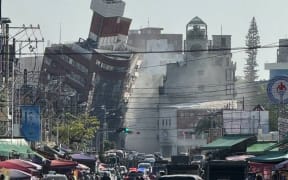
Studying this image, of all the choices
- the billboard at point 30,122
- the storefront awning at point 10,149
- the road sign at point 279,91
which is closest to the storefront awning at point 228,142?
the road sign at point 279,91

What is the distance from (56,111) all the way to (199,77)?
8639 centimetres

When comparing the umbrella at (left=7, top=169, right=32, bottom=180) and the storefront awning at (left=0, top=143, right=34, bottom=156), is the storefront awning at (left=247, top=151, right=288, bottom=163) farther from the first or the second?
the storefront awning at (left=0, top=143, right=34, bottom=156)

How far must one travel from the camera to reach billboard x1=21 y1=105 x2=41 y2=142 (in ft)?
225

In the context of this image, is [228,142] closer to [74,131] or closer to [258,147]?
[258,147]

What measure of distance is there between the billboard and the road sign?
15.2 m

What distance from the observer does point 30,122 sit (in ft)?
227

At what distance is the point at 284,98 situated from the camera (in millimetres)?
71375

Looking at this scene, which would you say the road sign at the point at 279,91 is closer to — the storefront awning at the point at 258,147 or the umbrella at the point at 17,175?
the storefront awning at the point at 258,147

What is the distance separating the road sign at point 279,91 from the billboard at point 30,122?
1518cm

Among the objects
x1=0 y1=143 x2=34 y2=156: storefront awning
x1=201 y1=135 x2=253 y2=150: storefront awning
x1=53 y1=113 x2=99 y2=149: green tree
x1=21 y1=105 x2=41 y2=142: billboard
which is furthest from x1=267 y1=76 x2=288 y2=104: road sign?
x1=53 y1=113 x2=99 y2=149: green tree

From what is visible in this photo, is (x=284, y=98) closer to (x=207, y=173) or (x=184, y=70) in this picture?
(x=207, y=173)

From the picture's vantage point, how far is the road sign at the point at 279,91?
7131cm

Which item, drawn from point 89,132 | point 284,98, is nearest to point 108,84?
point 89,132

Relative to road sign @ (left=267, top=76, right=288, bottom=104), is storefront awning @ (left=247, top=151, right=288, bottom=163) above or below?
below
